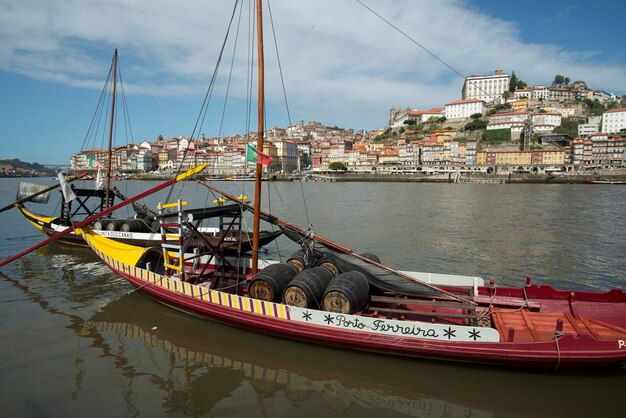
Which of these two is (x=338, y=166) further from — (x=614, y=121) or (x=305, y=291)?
(x=305, y=291)

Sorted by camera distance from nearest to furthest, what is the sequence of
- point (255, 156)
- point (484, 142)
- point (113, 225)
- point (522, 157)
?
point (255, 156), point (113, 225), point (522, 157), point (484, 142)

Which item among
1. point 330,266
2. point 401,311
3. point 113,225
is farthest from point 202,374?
point 113,225

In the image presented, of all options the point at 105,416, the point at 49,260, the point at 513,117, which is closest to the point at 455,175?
the point at 513,117

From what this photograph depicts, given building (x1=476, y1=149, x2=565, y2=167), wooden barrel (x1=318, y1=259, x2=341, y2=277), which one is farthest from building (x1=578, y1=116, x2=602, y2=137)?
wooden barrel (x1=318, y1=259, x2=341, y2=277)

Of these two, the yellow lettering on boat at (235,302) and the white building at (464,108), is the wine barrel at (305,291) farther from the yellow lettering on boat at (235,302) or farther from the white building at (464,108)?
the white building at (464,108)

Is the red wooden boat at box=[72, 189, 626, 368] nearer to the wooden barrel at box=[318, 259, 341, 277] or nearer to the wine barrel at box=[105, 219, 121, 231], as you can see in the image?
the wooden barrel at box=[318, 259, 341, 277]

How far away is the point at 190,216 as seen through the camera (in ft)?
31.6

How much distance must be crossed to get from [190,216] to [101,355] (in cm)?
347

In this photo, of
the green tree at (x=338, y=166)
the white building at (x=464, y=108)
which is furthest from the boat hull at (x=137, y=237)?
the white building at (x=464, y=108)

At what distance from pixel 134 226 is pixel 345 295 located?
13.4m

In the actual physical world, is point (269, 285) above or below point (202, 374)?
above

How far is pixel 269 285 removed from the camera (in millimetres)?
8500

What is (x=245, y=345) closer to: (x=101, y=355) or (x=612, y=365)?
(x=101, y=355)

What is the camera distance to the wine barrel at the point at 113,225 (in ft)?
57.8
